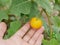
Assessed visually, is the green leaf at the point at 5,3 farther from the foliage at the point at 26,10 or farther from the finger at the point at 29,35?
the finger at the point at 29,35

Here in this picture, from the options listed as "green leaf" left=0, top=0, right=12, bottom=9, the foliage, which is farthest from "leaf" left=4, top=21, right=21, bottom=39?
"green leaf" left=0, top=0, right=12, bottom=9

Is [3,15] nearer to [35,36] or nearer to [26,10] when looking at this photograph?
[26,10]

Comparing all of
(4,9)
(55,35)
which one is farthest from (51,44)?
(4,9)

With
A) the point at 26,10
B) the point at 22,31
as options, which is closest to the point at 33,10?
→ the point at 26,10

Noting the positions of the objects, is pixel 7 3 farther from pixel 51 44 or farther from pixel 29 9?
pixel 51 44

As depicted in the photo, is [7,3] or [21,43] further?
[21,43]

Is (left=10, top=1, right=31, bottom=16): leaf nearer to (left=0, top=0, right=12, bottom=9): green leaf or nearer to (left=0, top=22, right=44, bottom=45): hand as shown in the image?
(left=0, top=0, right=12, bottom=9): green leaf
